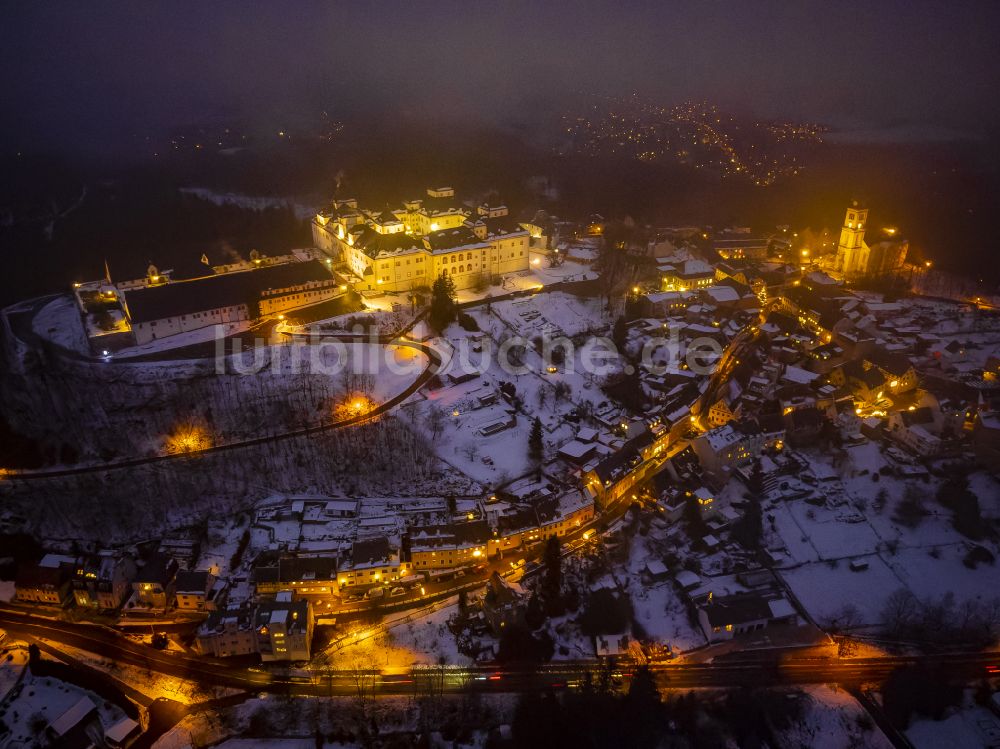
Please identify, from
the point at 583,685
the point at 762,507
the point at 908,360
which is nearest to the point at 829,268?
the point at 908,360

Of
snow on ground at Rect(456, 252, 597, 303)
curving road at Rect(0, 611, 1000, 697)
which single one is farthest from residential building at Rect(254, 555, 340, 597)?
snow on ground at Rect(456, 252, 597, 303)

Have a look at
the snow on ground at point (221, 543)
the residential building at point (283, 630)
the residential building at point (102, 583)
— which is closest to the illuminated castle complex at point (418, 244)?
the snow on ground at point (221, 543)

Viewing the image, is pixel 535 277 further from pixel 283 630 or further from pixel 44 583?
pixel 44 583

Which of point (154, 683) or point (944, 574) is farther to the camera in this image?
point (944, 574)

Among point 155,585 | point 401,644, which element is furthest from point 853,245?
point 155,585

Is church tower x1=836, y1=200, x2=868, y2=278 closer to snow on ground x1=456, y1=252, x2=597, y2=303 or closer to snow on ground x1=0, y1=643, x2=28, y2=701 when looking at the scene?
snow on ground x1=456, y1=252, x2=597, y2=303

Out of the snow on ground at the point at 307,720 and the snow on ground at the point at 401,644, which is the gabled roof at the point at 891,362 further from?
the snow on ground at the point at 307,720

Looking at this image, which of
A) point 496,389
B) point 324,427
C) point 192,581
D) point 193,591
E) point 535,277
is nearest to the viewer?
point 193,591
